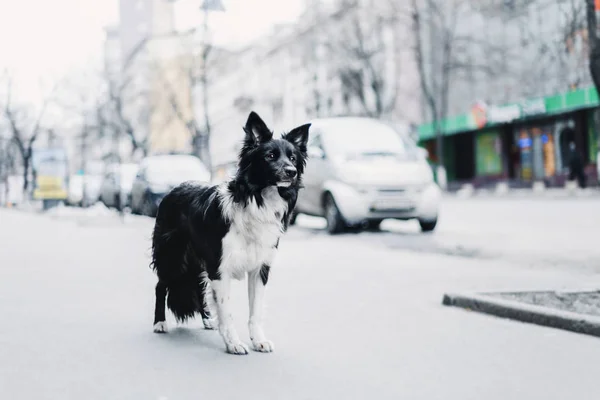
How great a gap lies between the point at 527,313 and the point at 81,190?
37.7 m

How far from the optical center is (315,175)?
1591 cm

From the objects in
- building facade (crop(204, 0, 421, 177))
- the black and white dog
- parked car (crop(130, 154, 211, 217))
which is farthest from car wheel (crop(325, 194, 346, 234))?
building facade (crop(204, 0, 421, 177))

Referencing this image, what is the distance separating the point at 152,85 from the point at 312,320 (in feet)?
256

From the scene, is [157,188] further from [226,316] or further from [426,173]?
[226,316]

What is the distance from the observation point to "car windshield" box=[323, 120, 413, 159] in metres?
15.5

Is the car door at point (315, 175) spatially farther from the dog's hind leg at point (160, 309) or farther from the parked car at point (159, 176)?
the dog's hind leg at point (160, 309)

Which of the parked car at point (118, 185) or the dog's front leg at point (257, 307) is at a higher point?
the parked car at point (118, 185)

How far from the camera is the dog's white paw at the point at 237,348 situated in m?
5.32

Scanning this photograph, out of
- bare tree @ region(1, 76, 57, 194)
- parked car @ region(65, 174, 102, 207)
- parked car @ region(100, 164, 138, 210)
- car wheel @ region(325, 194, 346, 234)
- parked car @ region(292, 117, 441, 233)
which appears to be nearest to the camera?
parked car @ region(292, 117, 441, 233)

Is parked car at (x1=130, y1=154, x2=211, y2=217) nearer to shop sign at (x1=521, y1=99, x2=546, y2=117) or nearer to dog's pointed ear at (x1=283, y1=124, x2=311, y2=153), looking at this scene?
dog's pointed ear at (x1=283, y1=124, x2=311, y2=153)

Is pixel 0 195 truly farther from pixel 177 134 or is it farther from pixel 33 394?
pixel 33 394

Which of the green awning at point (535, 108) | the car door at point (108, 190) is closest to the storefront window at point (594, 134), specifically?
the green awning at point (535, 108)

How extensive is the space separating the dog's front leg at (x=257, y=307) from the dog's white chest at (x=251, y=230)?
180mm

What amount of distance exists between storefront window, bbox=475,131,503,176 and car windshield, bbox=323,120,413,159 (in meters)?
29.7
